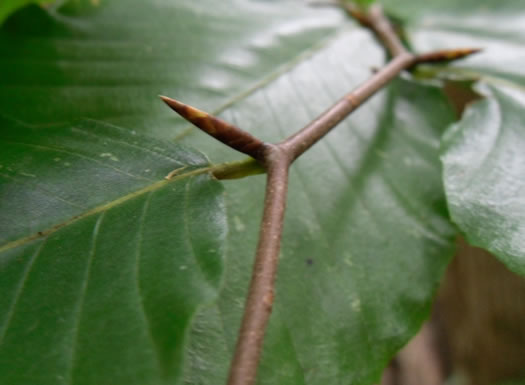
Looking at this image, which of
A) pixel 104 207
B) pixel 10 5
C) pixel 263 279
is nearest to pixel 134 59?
pixel 10 5

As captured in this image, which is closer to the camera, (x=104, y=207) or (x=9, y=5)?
(x=104, y=207)

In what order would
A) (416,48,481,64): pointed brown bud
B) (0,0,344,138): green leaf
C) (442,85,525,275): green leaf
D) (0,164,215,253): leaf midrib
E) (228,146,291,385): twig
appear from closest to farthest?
(228,146,291,385): twig, (0,164,215,253): leaf midrib, (442,85,525,275): green leaf, (0,0,344,138): green leaf, (416,48,481,64): pointed brown bud

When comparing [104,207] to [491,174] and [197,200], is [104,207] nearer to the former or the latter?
[197,200]

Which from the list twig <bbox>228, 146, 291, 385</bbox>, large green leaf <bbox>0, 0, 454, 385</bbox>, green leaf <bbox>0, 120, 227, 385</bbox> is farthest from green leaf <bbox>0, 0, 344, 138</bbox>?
twig <bbox>228, 146, 291, 385</bbox>

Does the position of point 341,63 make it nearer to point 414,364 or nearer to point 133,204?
point 133,204

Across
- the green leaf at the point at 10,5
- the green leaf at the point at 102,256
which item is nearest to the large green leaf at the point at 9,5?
the green leaf at the point at 10,5

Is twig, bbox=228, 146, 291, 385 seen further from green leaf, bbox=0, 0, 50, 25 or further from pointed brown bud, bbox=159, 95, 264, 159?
green leaf, bbox=0, 0, 50, 25
